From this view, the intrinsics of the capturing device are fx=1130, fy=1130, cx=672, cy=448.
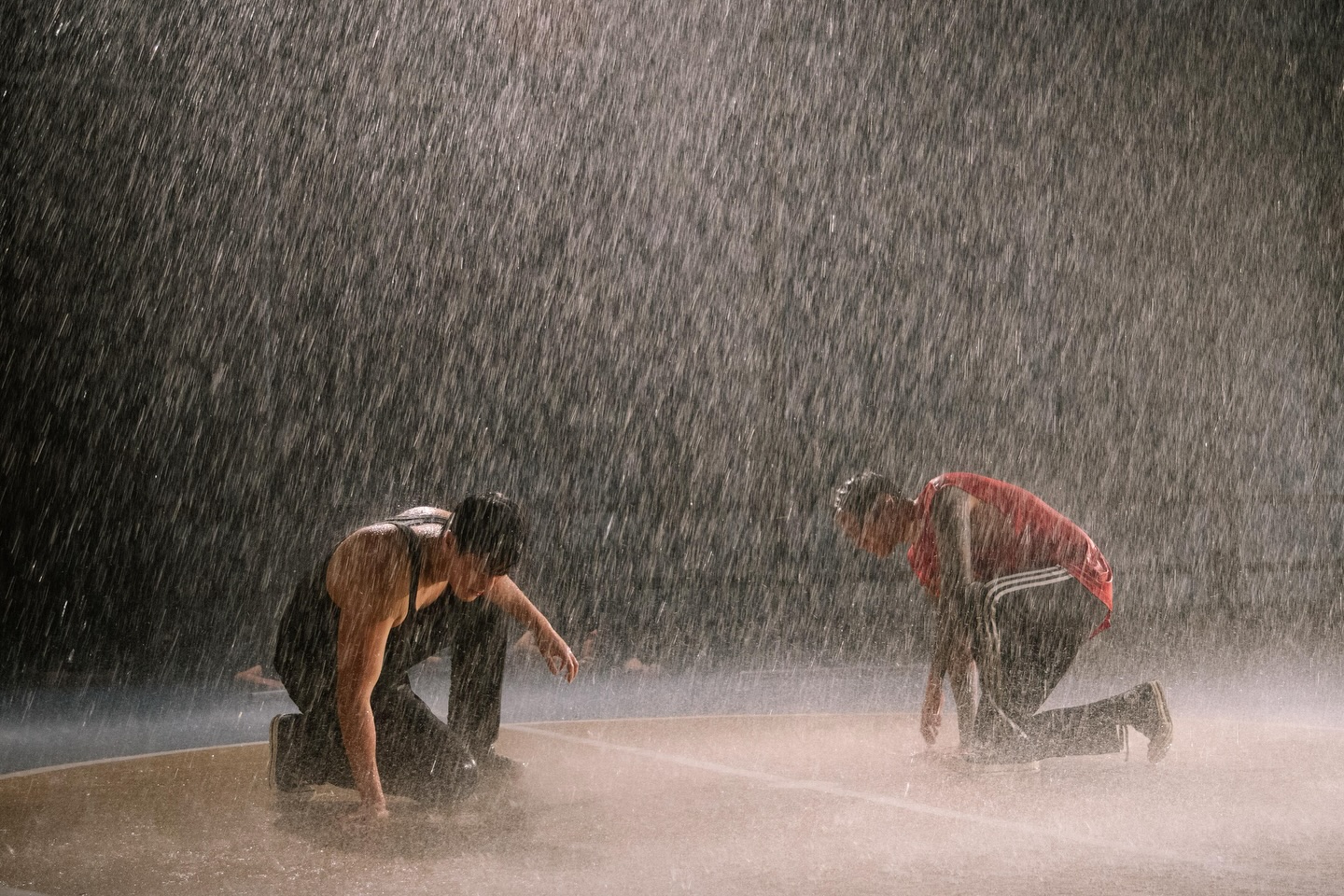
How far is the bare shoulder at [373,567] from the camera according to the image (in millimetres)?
2146

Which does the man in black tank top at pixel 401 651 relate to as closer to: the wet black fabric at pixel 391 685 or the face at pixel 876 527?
the wet black fabric at pixel 391 685

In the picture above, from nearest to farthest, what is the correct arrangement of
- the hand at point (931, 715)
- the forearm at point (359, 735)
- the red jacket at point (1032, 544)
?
the forearm at point (359, 735), the red jacket at point (1032, 544), the hand at point (931, 715)

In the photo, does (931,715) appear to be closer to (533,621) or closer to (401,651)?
(533,621)

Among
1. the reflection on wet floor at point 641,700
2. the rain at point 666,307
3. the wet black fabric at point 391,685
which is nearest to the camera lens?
the wet black fabric at point 391,685

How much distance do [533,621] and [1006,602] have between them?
111 cm

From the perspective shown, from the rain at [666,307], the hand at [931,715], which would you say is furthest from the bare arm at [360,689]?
the rain at [666,307]

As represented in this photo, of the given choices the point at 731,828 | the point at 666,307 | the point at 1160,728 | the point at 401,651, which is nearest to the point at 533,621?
the point at 401,651

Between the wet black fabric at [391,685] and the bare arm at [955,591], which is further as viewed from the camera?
the bare arm at [955,591]

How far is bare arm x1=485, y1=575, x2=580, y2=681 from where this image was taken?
253 cm

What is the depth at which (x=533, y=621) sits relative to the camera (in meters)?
2.60

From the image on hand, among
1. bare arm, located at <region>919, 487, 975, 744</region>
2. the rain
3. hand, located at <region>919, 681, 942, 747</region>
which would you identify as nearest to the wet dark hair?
bare arm, located at <region>919, 487, 975, 744</region>

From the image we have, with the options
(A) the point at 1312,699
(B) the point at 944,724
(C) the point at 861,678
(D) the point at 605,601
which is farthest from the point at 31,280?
(A) the point at 1312,699

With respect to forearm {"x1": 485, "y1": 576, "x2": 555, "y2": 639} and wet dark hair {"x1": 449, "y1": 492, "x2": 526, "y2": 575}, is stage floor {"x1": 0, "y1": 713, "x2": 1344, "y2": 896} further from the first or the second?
wet dark hair {"x1": 449, "y1": 492, "x2": 526, "y2": 575}

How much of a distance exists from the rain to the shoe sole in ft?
8.64
